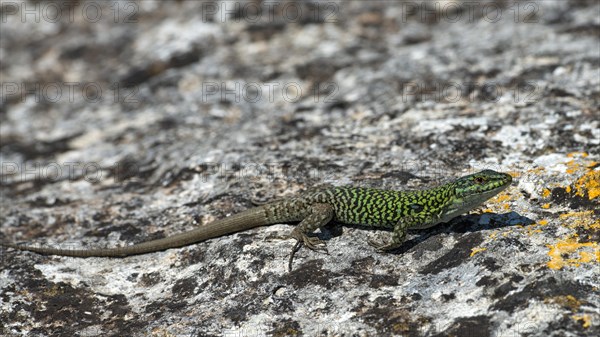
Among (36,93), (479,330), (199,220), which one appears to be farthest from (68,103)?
(479,330)

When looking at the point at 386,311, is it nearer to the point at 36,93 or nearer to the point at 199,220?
the point at 199,220

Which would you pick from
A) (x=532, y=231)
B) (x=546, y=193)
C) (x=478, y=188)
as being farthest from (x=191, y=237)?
(x=546, y=193)

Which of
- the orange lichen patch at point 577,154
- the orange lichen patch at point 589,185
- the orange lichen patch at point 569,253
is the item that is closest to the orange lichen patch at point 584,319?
the orange lichen patch at point 569,253

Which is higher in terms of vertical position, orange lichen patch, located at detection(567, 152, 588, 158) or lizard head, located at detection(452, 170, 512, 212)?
orange lichen patch, located at detection(567, 152, 588, 158)

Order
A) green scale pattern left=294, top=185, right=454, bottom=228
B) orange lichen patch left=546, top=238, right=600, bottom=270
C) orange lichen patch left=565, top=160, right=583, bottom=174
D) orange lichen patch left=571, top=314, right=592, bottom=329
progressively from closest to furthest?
orange lichen patch left=571, top=314, right=592, bottom=329
orange lichen patch left=546, top=238, right=600, bottom=270
green scale pattern left=294, top=185, right=454, bottom=228
orange lichen patch left=565, top=160, right=583, bottom=174

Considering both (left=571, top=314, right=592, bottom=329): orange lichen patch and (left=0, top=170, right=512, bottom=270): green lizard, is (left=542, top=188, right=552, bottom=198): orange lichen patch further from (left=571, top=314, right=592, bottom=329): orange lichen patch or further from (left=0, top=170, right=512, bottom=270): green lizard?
(left=571, top=314, right=592, bottom=329): orange lichen patch

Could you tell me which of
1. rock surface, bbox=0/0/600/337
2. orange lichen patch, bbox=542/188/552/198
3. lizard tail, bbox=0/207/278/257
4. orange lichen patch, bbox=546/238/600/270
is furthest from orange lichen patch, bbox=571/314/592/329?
lizard tail, bbox=0/207/278/257

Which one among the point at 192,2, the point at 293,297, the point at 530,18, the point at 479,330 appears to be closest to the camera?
the point at 479,330

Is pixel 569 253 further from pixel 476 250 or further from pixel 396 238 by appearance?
pixel 396 238
